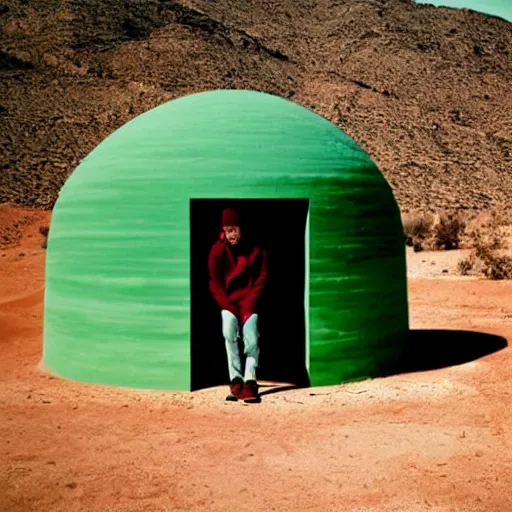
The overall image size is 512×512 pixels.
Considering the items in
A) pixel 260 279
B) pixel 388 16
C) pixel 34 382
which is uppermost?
pixel 388 16

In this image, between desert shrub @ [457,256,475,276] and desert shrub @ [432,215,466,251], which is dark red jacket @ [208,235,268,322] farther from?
desert shrub @ [432,215,466,251]

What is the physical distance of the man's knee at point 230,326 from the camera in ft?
23.8

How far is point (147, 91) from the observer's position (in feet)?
150

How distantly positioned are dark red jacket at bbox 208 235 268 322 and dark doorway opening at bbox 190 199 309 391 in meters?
1.09

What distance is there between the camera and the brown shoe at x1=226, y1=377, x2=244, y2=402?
7164 mm

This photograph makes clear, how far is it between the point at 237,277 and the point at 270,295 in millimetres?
2186

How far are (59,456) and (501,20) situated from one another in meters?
68.5

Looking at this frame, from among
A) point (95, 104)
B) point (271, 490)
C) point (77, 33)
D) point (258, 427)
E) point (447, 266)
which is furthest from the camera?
point (77, 33)

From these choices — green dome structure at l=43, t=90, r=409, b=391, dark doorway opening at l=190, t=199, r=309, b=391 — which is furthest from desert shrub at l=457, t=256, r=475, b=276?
green dome structure at l=43, t=90, r=409, b=391

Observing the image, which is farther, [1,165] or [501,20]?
[501,20]

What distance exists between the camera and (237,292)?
737 cm

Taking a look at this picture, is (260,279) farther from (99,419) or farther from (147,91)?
(147,91)

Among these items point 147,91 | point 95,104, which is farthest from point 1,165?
point 147,91

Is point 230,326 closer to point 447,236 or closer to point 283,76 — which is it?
point 447,236
